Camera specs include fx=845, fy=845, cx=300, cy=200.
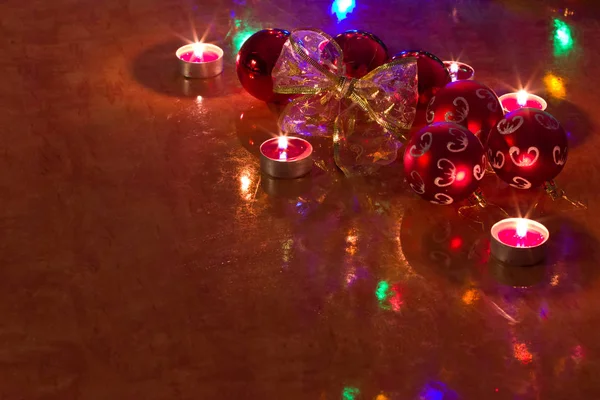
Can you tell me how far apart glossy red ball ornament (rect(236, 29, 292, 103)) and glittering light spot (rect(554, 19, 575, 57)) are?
0.86 meters

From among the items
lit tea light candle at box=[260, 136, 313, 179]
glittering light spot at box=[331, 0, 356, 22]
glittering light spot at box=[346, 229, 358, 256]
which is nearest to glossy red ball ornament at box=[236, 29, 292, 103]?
lit tea light candle at box=[260, 136, 313, 179]

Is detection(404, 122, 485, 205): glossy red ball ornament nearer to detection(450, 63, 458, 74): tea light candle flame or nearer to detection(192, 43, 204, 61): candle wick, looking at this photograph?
detection(450, 63, 458, 74): tea light candle flame

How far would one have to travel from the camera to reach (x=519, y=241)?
1590mm

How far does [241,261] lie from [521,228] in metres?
0.53

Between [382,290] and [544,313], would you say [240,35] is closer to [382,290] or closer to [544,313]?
[382,290]

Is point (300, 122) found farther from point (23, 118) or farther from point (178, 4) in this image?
point (178, 4)

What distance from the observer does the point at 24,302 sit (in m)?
1.47

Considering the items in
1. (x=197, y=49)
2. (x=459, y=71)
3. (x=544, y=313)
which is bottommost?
(x=544, y=313)

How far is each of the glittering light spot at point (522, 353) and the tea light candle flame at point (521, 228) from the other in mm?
268

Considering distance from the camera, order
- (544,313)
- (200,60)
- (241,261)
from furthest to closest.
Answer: (200,60), (241,261), (544,313)

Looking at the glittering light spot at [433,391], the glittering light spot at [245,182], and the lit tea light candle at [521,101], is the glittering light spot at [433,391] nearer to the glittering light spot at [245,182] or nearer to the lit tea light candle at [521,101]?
the glittering light spot at [245,182]

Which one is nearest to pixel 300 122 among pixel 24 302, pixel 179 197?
pixel 179 197

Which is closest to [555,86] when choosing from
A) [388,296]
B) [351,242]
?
[351,242]

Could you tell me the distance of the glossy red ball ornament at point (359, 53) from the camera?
6.57 ft
